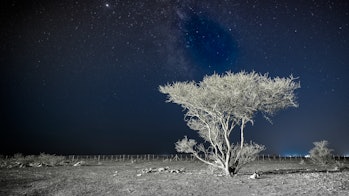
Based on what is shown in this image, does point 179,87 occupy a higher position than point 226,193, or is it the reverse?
point 179,87

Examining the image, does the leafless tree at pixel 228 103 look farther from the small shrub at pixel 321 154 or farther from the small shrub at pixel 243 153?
the small shrub at pixel 321 154

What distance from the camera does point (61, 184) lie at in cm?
2134

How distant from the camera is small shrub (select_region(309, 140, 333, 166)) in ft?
126

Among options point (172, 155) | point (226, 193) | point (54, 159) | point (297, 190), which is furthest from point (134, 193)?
point (172, 155)

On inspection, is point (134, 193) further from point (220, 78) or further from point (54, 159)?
point (54, 159)

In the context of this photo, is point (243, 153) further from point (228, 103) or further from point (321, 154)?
point (321, 154)

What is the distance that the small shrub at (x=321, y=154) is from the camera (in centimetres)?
3834

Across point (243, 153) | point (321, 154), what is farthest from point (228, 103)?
point (321, 154)

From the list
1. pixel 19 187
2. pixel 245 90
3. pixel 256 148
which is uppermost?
pixel 245 90

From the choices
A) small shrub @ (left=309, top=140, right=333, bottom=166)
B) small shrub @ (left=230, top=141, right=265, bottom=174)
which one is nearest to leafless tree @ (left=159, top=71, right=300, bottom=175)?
small shrub @ (left=230, top=141, right=265, bottom=174)

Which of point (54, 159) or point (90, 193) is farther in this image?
point (54, 159)

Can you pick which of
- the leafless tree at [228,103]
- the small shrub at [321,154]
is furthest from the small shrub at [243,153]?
the small shrub at [321,154]

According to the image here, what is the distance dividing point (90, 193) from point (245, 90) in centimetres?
1342

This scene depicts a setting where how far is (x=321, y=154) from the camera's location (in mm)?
A: 38469
